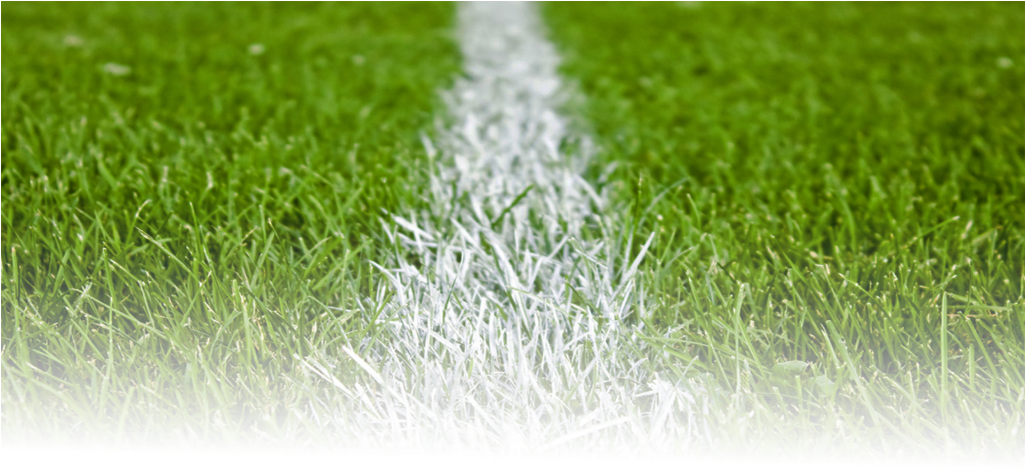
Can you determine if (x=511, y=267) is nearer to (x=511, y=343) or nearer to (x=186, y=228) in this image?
(x=511, y=343)

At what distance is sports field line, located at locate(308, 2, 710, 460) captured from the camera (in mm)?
1328

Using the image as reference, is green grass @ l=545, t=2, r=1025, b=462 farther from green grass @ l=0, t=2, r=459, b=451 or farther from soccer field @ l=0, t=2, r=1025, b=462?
green grass @ l=0, t=2, r=459, b=451

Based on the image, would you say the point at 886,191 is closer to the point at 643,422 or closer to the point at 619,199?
the point at 619,199

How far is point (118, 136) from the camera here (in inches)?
104

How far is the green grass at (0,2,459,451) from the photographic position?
1.33 metres

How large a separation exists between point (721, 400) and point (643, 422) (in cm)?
15

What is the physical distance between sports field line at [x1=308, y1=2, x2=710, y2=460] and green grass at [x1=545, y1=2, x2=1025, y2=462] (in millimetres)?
98

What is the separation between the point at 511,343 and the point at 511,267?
29 cm

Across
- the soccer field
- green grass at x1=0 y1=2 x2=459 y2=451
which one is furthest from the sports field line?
green grass at x1=0 y1=2 x2=459 y2=451

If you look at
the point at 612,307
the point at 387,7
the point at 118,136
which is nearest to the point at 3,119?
the point at 118,136

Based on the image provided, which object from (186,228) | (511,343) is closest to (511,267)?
(511,343)

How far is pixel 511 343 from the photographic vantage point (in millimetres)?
1495

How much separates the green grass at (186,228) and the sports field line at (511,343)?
11cm

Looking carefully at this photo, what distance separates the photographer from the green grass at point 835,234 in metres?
1.33
